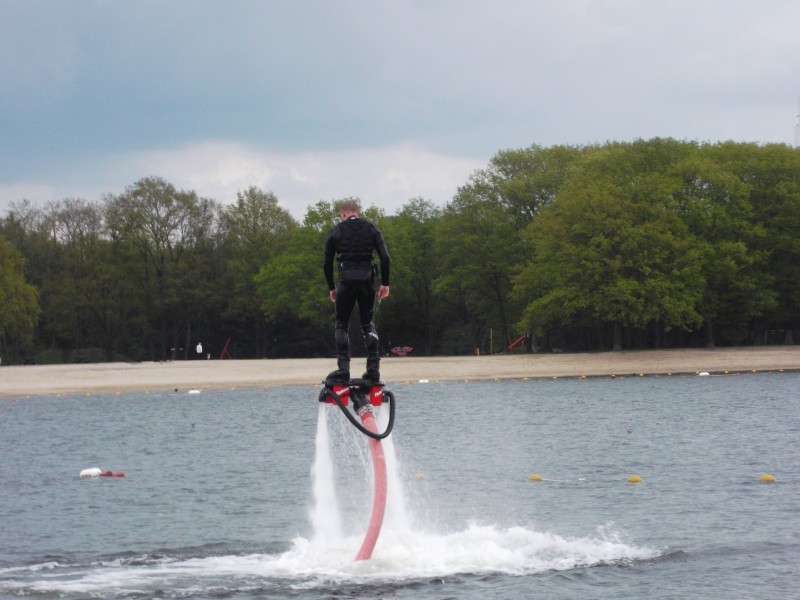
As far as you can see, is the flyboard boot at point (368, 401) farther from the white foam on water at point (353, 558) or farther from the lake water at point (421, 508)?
the lake water at point (421, 508)

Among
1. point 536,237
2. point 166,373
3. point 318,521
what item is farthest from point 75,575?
point 536,237

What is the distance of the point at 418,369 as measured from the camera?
78500 mm

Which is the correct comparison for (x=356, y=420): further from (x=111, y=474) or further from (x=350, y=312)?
(x=111, y=474)

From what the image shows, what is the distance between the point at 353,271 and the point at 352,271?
0.05ft

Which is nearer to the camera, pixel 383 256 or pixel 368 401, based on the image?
pixel 383 256

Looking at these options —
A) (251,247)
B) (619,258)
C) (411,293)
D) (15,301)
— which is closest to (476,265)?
(411,293)

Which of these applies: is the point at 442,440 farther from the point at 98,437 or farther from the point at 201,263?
the point at 201,263

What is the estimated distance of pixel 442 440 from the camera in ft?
131

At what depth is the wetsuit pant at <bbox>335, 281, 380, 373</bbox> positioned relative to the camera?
57.8 feet

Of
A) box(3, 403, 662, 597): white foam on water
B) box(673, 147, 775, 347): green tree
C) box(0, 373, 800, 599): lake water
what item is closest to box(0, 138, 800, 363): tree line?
→ box(673, 147, 775, 347): green tree

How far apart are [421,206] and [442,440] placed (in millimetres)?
80619

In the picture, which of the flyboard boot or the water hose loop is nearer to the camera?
the water hose loop

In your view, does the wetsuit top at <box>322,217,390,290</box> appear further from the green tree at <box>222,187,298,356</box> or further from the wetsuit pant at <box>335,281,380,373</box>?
the green tree at <box>222,187,298,356</box>

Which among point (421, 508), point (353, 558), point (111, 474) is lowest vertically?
point (353, 558)
